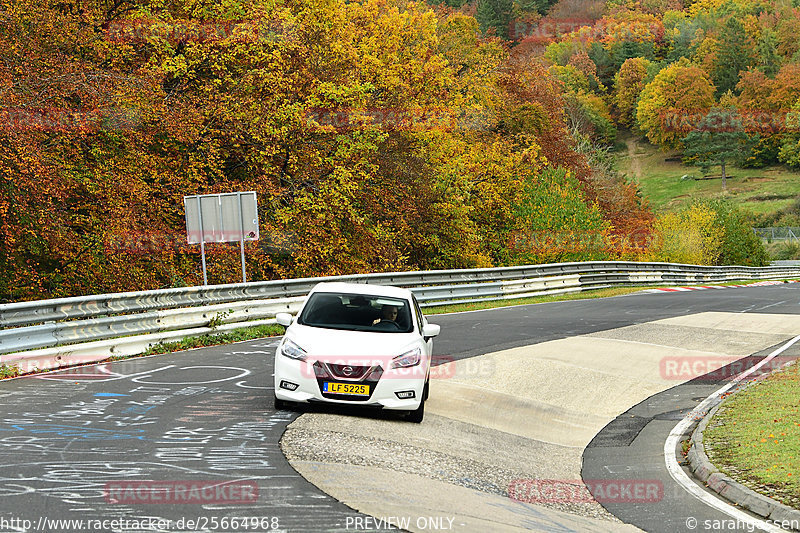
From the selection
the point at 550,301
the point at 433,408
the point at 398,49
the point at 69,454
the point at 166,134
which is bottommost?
the point at 550,301

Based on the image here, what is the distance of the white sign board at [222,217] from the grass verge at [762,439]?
37.7 feet

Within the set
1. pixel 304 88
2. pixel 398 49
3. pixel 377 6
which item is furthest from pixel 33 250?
pixel 377 6

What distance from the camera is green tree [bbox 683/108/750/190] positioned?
5625 inches

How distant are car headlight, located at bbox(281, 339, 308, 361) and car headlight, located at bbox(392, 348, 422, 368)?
1.04 m

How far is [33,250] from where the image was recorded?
2414cm

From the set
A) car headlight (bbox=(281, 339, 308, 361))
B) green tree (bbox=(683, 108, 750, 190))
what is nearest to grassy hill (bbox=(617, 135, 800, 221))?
green tree (bbox=(683, 108, 750, 190))

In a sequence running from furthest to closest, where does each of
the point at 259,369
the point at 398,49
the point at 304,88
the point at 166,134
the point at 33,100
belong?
the point at 398,49
the point at 304,88
the point at 166,134
the point at 33,100
the point at 259,369

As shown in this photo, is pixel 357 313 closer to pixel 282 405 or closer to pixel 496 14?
pixel 282 405

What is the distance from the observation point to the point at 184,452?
27.1 ft

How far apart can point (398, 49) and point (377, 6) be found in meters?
3.95

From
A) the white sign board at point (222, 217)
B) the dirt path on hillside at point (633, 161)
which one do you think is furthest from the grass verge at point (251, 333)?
the dirt path on hillside at point (633, 161)

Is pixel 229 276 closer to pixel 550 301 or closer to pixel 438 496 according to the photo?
pixel 550 301

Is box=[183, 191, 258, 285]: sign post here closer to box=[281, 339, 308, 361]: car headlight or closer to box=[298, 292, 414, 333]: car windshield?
box=[298, 292, 414, 333]: car windshield

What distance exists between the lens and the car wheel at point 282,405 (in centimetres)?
1037
